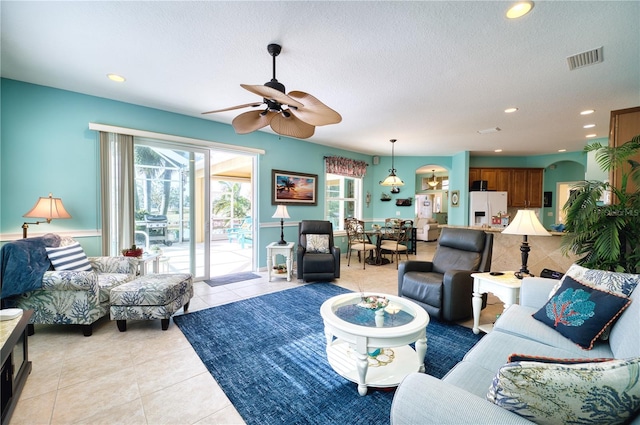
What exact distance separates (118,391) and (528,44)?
13.3 feet

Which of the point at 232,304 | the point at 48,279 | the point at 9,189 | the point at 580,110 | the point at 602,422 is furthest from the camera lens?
the point at 580,110

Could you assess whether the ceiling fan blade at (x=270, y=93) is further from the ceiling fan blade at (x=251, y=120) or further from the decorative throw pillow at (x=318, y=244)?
the decorative throw pillow at (x=318, y=244)

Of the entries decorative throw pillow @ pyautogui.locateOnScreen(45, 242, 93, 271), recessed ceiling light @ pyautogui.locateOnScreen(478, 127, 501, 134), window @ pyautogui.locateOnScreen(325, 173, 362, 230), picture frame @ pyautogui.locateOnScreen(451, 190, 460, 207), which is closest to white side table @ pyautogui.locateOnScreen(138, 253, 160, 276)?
decorative throw pillow @ pyautogui.locateOnScreen(45, 242, 93, 271)

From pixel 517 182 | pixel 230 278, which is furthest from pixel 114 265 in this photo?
pixel 517 182

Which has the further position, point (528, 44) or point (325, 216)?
point (325, 216)

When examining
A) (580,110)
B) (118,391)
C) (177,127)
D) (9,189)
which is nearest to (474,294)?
(118,391)

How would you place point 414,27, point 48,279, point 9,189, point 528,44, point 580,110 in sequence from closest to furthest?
point 414,27 → point 528,44 → point 48,279 → point 9,189 → point 580,110

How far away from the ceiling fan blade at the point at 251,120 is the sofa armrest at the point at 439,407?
2092 millimetres

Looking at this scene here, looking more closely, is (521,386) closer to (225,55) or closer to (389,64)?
(389,64)

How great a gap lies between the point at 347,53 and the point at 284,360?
8.83 ft

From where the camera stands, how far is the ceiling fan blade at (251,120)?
2246 mm

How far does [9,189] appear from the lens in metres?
2.89

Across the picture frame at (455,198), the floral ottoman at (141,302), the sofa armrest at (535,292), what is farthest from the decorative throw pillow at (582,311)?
the picture frame at (455,198)

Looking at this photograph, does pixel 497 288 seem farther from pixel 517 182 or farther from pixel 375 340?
pixel 517 182
